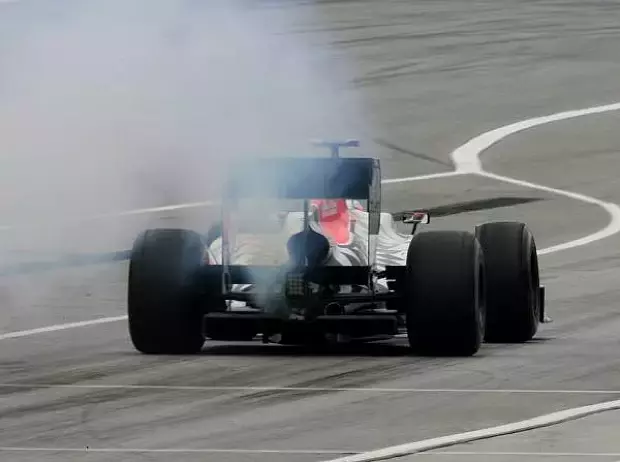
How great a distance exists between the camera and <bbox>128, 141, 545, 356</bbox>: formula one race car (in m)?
14.5

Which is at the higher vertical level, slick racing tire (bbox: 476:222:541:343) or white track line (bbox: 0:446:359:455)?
slick racing tire (bbox: 476:222:541:343)

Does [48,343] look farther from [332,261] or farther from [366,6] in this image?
[366,6]

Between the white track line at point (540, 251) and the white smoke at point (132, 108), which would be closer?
the white track line at point (540, 251)

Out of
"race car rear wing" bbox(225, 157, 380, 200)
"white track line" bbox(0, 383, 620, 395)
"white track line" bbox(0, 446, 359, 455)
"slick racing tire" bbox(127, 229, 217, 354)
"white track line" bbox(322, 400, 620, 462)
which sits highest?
"race car rear wing" bbox(225, 157, 380, 200)

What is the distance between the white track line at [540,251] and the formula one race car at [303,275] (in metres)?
2.38

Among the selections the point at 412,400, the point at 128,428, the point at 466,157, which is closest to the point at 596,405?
the point at 412,400

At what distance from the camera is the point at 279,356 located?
49.3ft

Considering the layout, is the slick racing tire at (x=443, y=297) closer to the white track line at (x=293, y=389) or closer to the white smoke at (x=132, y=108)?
the white track line at (x=293, y=389)

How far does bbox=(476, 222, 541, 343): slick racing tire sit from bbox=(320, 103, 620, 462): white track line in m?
3.50

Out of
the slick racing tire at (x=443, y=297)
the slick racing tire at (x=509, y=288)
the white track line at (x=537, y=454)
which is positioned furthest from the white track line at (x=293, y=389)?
the slick racing tire at (x=509, y=288)

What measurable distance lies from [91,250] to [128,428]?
1200cm

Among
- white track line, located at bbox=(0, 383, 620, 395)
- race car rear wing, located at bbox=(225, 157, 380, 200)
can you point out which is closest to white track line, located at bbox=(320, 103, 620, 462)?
white track line, located at bbox=(0, 383, 620, 395)

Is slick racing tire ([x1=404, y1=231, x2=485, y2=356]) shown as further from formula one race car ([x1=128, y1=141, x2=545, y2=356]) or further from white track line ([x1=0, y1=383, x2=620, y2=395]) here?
white track line ([x1=0, y1=383, x2=620, y2=395])

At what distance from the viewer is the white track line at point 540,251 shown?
10720 millimetres
